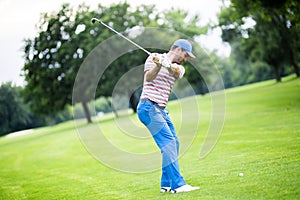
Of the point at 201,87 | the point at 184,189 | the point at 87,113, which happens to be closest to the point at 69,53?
the point at 87,113

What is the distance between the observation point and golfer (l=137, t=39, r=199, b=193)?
6969 millimetres

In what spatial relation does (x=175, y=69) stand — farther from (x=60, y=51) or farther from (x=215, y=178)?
(x=60, y=51)

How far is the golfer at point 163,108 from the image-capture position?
6.97m

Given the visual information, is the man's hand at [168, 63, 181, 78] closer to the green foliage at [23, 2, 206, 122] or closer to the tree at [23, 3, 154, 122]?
the green foliage at [23, 2, 206, 122]

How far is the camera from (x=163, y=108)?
23.9 feet

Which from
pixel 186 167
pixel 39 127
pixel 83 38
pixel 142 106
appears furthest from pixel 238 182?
pixel 39 127

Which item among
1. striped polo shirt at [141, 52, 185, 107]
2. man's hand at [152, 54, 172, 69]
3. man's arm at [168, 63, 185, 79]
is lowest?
striped polo shirt at [141, 52, 185, 107]

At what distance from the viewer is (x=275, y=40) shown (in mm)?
48625

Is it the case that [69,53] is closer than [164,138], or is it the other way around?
[164,138]

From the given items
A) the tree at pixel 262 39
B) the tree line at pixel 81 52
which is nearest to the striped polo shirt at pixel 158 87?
the tree at pixel 262 39

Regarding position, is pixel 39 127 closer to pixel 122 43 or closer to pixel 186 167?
pixel 122 43

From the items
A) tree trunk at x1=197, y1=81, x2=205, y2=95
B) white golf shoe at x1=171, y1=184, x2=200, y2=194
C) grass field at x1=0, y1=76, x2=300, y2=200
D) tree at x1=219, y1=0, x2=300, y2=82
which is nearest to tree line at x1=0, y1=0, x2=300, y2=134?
tree at x1=219, y1=0, x2=300, y2=82

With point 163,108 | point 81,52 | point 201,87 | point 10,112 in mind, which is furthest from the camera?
point 201,87

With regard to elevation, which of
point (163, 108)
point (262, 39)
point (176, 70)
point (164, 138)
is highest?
point (262, 39)
